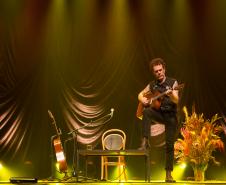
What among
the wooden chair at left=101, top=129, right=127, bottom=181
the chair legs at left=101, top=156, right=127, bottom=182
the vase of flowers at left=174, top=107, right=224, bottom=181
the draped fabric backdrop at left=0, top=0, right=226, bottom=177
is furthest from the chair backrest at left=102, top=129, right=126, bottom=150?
the vase of flowers at left=174, top=107, right=224, bottom=181

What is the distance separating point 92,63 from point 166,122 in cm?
289

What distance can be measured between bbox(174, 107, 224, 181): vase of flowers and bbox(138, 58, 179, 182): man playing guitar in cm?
172

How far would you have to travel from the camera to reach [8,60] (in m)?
8.49

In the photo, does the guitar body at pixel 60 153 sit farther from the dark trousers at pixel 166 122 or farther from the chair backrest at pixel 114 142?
the dark trousers at pixel 166 122

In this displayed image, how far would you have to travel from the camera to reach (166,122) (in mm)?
6086

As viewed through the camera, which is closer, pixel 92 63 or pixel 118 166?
pixel 118 166

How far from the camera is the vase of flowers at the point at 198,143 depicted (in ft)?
25.1

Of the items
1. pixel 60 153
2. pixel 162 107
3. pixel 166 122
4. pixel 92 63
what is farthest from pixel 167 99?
pixel 92 63

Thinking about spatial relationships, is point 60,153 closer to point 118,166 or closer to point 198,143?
point 118,166

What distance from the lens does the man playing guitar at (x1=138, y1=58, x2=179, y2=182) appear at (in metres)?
5.95

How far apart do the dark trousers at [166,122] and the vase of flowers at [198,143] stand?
1.72m

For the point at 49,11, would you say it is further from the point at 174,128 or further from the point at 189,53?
the point at 174,128

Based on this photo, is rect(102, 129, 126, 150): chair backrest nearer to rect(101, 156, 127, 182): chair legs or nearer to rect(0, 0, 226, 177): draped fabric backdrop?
rect(101, 156, 127, 182): chair legs

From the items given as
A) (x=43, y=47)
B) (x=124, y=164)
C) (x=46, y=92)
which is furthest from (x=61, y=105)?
(x=124, y=164)
